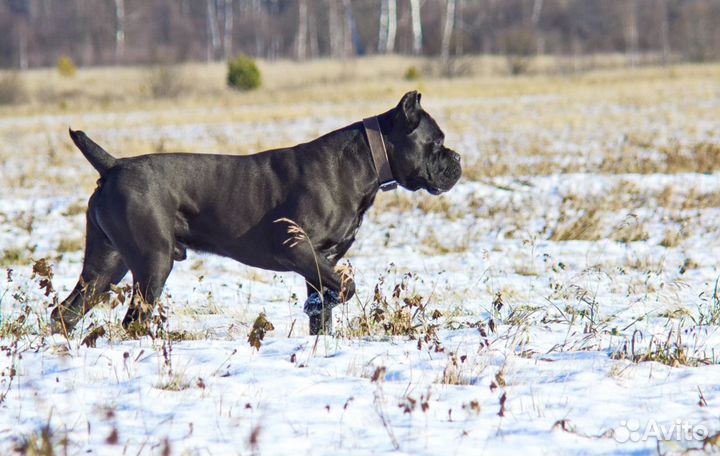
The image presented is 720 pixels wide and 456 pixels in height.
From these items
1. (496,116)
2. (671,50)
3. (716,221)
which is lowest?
(716,221)

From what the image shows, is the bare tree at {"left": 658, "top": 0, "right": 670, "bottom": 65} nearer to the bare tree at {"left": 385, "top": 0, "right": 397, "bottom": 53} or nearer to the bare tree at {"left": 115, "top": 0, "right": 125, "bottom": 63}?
the bare tree at {"left": 385, "top": 0, "right": 397, "bottom": 53}

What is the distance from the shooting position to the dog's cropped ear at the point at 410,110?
5305mm

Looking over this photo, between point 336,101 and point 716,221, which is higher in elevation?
point 336,101

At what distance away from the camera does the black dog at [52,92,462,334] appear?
4906 mm

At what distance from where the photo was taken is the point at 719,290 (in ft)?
20.8

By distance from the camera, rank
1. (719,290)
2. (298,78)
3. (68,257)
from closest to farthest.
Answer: (719,290) < (68,257) < (298,78)

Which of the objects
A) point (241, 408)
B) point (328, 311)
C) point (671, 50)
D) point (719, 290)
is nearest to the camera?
point (241, 408)

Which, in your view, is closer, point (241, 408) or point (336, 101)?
point (241, 408)

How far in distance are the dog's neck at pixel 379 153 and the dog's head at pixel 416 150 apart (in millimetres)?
86

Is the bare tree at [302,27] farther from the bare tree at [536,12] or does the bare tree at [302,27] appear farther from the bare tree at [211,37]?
the bare tree at [536,12]

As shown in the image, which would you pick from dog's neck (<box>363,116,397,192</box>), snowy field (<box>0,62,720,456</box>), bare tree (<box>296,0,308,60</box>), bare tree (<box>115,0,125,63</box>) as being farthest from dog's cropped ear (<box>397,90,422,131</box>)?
bare tree (<box>115,0,125,63</box>)

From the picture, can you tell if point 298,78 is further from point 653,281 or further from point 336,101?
point 653,281

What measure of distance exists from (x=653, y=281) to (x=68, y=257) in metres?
5.21

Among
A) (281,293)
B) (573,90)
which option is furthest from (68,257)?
(573,90)
